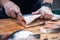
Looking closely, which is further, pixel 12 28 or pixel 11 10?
pixel 11 10

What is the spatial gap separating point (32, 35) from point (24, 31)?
2.5 inches

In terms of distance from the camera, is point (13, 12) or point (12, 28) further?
point (13, 12)

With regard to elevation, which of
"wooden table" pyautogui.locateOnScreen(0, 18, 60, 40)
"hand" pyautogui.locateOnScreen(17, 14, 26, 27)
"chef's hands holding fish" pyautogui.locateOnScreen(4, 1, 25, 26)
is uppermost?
"chef's hands holding fish" pyautogui.locateOnScreen(4, 1, 25, 26)

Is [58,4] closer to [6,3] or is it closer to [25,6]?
[25,6]

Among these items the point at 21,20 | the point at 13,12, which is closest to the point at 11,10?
the point at 13,12

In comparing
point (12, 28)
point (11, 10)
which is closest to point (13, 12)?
point (11, 10)

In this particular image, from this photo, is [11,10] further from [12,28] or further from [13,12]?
[12,28]

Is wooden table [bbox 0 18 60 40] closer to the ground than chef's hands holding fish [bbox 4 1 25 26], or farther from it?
closer to the ground

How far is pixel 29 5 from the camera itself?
123 cm

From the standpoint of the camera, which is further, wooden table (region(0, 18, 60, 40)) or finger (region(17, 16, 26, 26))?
finger (region(17, 16, 26, 26))

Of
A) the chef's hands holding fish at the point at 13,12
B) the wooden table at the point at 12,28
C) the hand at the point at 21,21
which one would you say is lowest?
the wooden table at the point at 12,28

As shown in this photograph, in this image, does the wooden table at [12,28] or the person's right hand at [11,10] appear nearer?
the wooden table at [12,28]

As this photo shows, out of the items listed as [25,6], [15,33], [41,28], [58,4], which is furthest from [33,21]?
[58,4]

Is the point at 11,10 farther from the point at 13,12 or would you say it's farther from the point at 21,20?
the point at 21,20
